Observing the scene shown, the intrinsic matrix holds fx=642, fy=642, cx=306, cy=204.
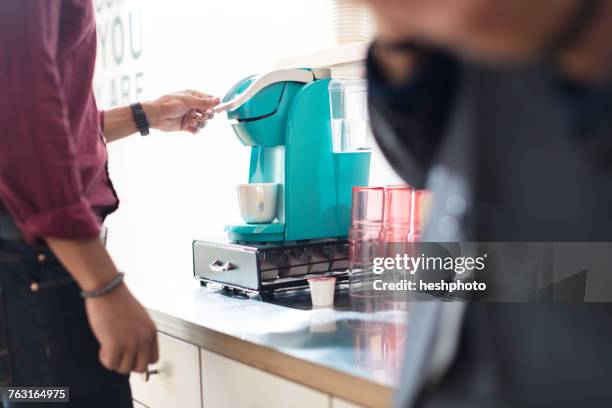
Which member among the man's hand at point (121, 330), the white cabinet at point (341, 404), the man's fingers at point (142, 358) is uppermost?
the man's hand at point (121, 330)

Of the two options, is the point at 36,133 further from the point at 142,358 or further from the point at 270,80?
the point at 270,80

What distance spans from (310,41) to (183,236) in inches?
42.8

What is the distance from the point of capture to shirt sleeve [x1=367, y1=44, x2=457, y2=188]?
52cm

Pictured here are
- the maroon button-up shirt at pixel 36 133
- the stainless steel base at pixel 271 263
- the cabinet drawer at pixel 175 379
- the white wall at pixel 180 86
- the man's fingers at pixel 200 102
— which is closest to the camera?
the maroon button-up shirt at pixel 36 133

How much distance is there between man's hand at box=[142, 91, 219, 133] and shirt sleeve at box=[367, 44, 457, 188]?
88cm

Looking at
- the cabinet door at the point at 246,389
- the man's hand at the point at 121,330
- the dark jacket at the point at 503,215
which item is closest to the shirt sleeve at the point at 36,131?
the man's hand at the point at 121,330

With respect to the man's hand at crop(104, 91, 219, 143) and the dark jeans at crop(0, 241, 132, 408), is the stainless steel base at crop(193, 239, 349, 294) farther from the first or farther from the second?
the dark jeans at crop(0, 241, 132, 408)

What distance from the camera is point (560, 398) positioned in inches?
21.0

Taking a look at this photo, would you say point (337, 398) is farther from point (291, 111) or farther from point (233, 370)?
point (291, 111)

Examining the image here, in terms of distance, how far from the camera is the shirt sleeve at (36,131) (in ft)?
2.72

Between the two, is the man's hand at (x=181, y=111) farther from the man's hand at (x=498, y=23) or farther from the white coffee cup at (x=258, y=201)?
the man's hand at (x=498, y=23)

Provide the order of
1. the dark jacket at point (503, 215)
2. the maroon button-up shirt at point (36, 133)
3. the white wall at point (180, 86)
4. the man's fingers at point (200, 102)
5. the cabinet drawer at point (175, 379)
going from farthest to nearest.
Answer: the white wall at point (180, 86) → the man's fingers at point (200, 102) → the cabinet drawer at point (175, 379) → the maroon button-up shirt at point (36, 133) → the dark jacket at point (503, 215)

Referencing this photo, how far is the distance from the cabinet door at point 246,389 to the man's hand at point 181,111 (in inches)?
21.2

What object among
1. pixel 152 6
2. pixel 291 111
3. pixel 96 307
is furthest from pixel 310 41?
pixel 96 307
